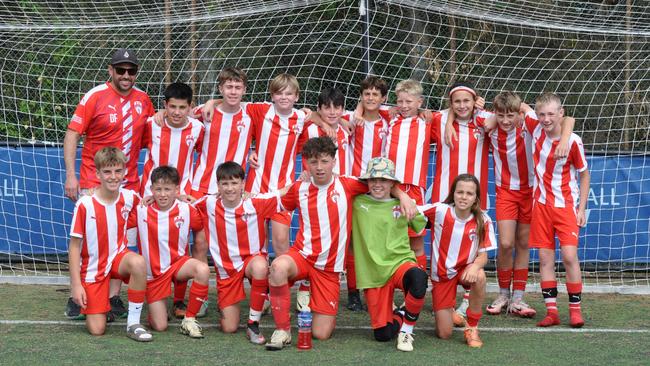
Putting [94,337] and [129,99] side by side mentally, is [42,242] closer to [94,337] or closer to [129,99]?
[129,99]

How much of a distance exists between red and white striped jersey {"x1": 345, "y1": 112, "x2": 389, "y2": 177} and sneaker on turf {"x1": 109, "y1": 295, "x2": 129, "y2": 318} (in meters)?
1.63

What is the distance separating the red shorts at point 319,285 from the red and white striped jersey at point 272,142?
77 cm

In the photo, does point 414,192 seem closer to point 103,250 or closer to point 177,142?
point 177,142

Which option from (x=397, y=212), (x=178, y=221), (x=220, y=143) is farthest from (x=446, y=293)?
(x=220, y=143)

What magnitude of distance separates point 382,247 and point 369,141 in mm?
907

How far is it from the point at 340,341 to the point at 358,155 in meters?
1.35

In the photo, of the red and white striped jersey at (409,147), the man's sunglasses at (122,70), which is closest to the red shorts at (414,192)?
the red and white striped jersey at (409,147)

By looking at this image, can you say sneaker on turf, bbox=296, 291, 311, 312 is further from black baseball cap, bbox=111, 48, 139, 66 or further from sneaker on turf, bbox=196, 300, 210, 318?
black baseball cap, bbox=111, 48, 139, 66

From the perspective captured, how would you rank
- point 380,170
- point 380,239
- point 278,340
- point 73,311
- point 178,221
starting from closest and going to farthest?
1. point 278,340
2. point 380,170
3. point 380,239
4. point 178,221
5. point 73,311

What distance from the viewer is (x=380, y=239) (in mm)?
4930

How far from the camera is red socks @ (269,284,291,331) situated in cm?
464

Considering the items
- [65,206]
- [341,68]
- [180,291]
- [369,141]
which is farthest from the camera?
[65,206]

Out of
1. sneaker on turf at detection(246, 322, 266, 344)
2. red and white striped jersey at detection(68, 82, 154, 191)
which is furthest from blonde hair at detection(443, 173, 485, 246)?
red and white striped jersey at detection(68, 82, 154, 191)

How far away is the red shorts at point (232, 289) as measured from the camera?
5023 millimetres
